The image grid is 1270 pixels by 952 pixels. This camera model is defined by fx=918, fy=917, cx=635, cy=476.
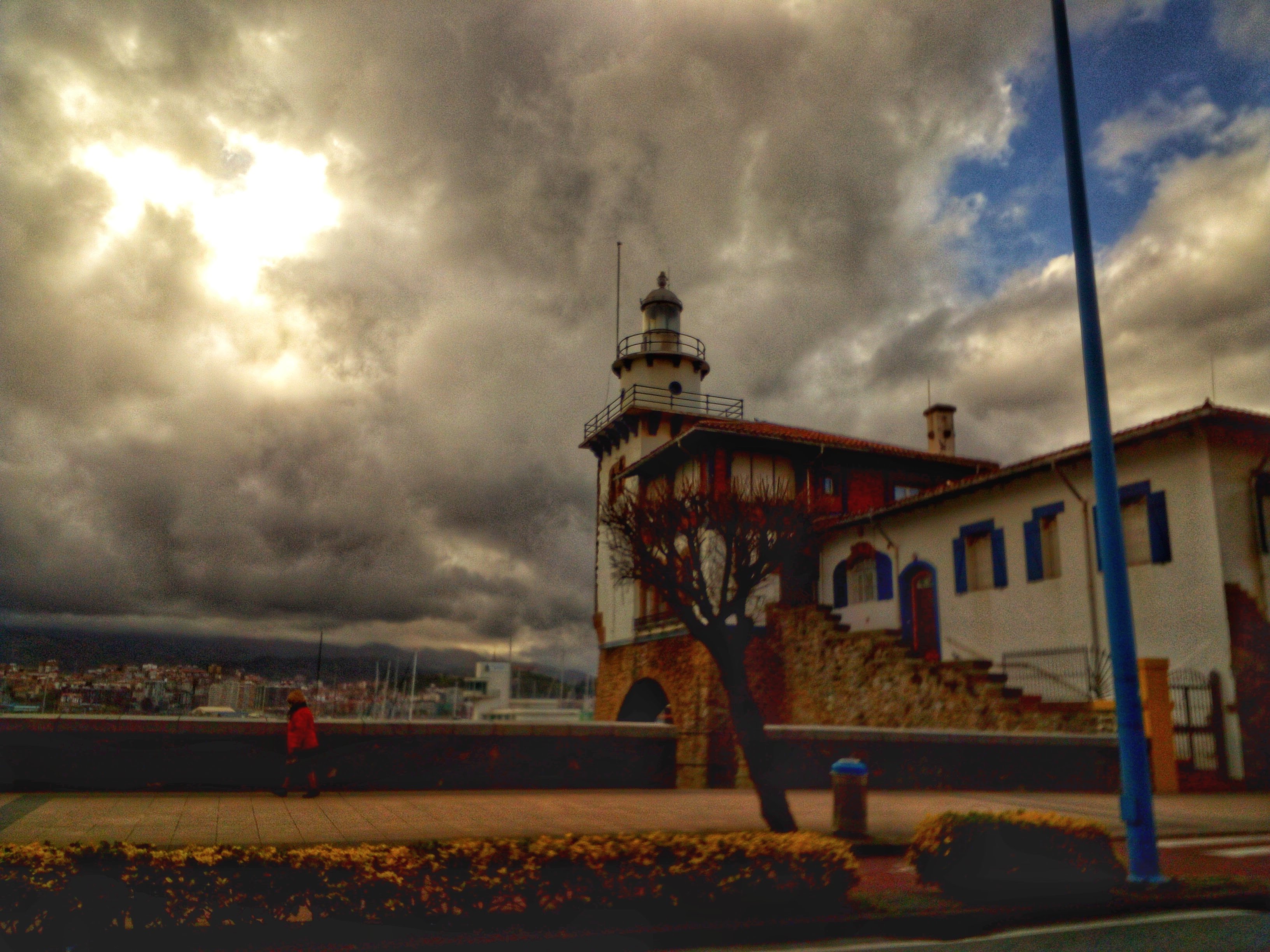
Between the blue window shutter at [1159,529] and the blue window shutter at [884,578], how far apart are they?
909 cm

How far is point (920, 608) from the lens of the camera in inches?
1039

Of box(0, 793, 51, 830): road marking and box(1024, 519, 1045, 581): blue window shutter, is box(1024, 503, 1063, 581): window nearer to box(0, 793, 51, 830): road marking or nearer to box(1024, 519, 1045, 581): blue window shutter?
box(1024, 519, 1045, 581): blue window shutter

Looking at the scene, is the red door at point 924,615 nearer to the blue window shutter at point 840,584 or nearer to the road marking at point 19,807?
the blue window shutter at point 840,584

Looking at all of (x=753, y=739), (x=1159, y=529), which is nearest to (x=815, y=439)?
(x=1159, y=529)

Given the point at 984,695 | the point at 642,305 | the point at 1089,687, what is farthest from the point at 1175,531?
the point at 642,305

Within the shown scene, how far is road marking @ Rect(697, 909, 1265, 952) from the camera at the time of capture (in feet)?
20.0

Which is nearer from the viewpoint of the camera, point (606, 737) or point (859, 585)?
point (606, 737)

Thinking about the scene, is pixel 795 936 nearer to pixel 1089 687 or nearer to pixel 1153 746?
pixel 1153 746

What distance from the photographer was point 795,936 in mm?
6352

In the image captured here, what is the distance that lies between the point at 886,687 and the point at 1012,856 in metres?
16.8

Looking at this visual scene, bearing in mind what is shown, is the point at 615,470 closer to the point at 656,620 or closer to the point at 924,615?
the point at 656,620

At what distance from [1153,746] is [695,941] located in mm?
12980

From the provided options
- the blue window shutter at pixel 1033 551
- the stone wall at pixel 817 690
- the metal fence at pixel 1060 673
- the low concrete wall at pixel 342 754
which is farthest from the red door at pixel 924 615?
the low concrete wall at pixel 342 754

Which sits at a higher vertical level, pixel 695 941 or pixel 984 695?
pixel 984 695
